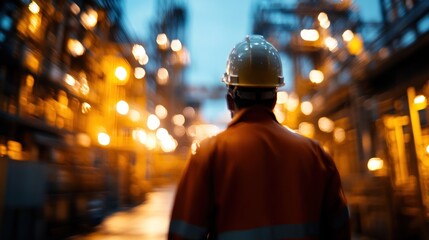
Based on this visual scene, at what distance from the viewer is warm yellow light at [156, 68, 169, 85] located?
23.1 meters

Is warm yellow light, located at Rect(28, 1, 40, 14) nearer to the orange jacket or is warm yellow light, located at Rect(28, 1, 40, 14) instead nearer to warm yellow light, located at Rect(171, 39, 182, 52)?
the orange jacket

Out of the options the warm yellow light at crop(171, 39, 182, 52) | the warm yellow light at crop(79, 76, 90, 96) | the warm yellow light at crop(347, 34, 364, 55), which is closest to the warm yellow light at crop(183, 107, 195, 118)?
the warm yellow light at crop(171, 39, 182, 52)

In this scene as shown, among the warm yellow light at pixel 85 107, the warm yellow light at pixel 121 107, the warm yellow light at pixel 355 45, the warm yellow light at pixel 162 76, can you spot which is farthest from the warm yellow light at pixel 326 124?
the warm yellow light at pixel 162 76

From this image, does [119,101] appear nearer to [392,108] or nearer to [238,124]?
[392,108]

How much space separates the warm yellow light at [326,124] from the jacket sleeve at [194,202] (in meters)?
13.0

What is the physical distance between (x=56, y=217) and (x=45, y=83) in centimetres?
414

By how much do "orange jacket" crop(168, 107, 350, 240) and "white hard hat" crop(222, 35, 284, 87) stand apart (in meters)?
0.30

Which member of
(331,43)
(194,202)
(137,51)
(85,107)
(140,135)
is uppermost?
(331,43)

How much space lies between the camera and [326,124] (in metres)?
14.1

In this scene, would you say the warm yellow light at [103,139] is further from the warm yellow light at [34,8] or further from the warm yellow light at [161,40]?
the warm yellow light at [161,40]

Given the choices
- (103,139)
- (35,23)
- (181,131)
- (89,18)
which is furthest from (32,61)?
(181,131)

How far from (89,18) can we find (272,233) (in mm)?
11171

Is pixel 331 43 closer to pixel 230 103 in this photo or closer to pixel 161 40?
pixel 161 40

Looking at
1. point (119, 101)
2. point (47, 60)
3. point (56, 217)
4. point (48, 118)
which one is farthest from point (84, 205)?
point (119, 101)
